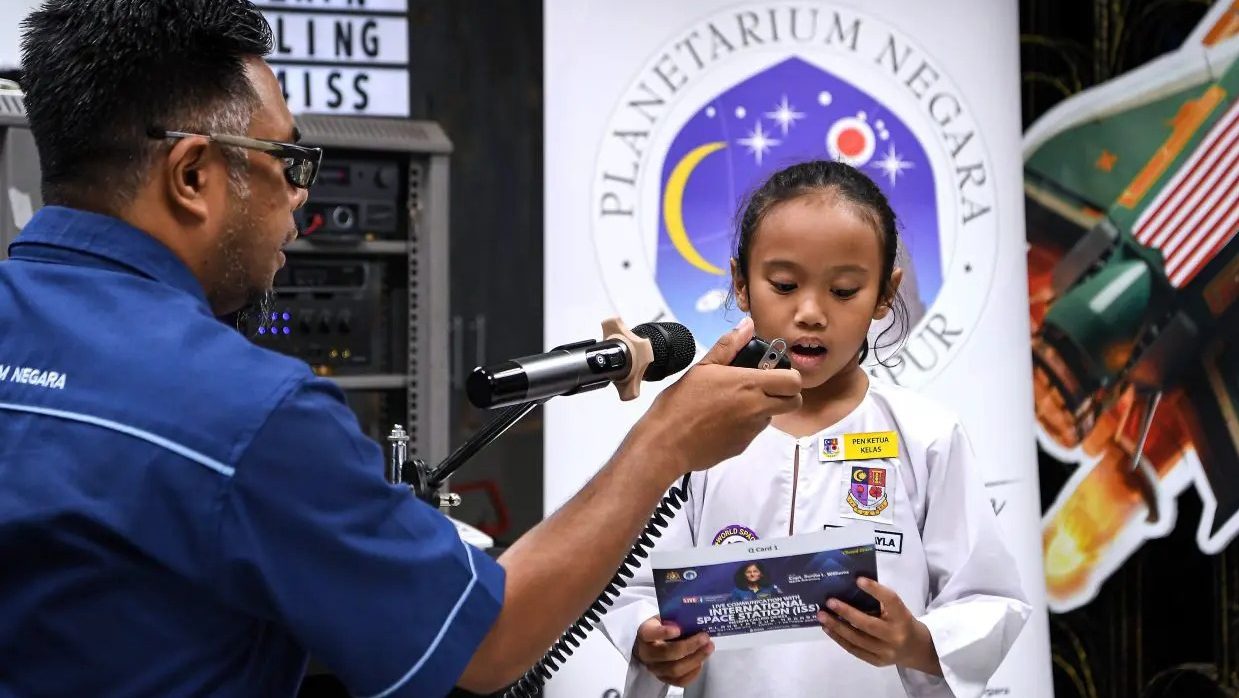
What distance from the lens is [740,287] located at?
1.86m

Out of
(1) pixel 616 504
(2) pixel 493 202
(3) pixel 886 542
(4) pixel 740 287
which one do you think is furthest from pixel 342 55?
(1) pixel 616 504

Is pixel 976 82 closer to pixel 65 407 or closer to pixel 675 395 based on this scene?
pixel 675 395

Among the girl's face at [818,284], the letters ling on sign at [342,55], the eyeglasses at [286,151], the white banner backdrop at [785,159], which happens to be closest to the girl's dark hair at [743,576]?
the girl's face at [818,284]

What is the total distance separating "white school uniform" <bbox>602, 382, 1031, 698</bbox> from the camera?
1622 millimetres

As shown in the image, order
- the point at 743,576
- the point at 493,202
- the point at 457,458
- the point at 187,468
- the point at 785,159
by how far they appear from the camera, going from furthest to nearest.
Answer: the point at 493,202 < the point at 785,159 < the point at 743,576 < the point at 457,458 < the point at 187,468

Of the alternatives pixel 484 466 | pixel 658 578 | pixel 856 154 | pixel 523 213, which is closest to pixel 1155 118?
pixel 856 154

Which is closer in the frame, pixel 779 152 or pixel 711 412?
pixel 711 412

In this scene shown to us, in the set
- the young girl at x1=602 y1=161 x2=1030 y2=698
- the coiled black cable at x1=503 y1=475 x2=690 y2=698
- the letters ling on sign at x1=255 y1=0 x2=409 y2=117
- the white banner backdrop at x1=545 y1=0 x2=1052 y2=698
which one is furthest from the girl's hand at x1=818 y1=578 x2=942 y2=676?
the letters ling on sign at x1=255 y1=0 x2=409 y2=117

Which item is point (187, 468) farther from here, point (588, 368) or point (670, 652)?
point (670, 652)

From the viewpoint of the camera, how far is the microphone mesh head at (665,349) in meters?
1.25

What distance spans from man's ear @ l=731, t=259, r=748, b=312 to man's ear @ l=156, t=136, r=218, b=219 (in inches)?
35.7

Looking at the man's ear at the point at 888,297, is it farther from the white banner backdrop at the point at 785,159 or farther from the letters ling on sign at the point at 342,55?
the letters ling on sign at the point at 342,55

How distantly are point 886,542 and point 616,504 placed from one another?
0.67 m

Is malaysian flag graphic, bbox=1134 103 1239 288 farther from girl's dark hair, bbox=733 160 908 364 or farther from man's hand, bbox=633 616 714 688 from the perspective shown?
man's hand, bbox=633 616 714 688
